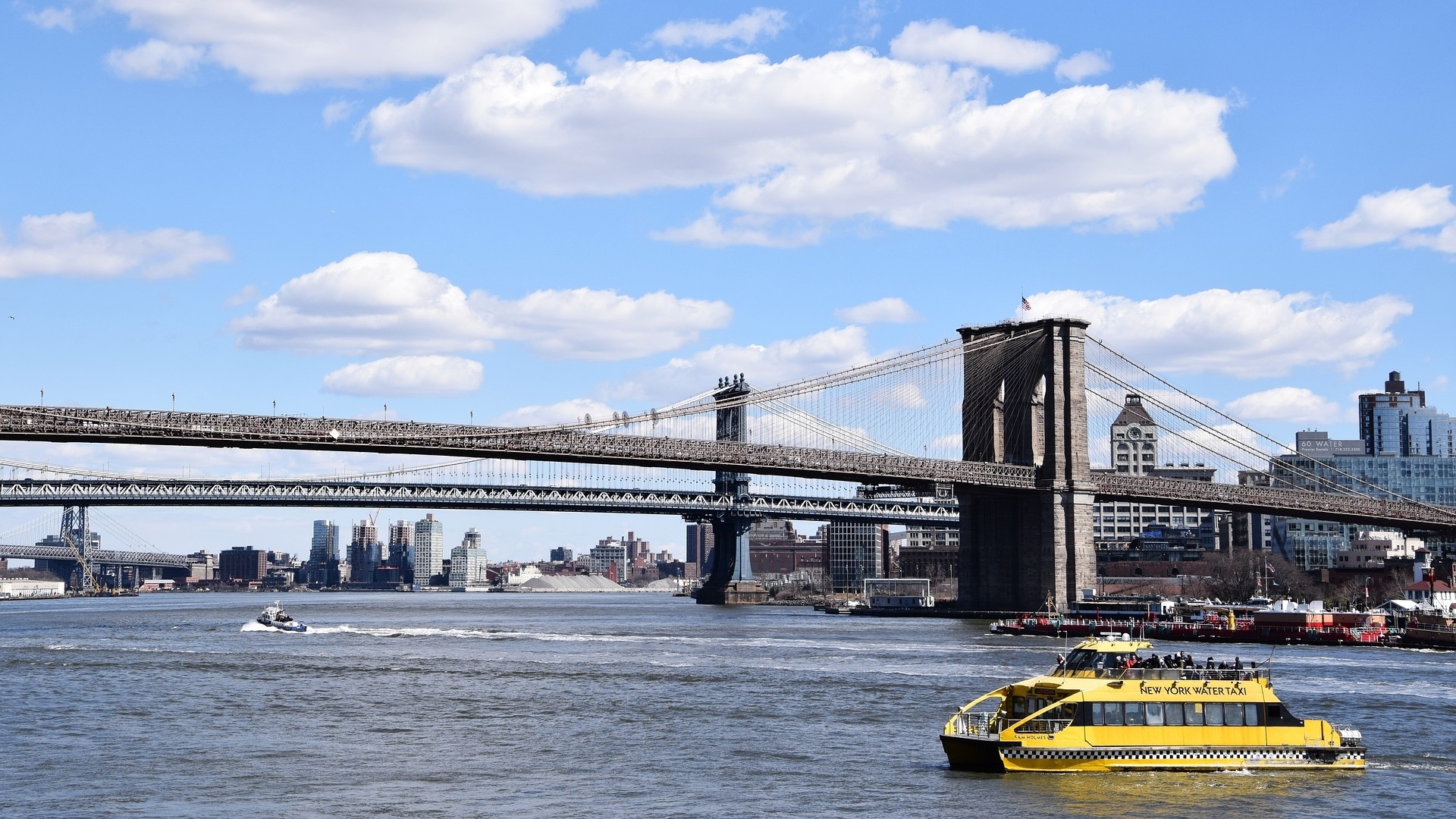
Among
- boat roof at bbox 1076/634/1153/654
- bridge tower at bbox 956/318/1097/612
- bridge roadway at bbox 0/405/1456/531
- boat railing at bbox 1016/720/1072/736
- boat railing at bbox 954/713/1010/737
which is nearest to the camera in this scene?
boat railing at bbox 1016/720/1072/736

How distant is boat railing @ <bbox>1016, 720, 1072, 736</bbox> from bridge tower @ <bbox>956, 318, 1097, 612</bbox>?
2745 inches

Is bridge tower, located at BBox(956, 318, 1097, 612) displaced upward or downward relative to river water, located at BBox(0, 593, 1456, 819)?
upward

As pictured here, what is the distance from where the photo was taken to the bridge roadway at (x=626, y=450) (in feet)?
275

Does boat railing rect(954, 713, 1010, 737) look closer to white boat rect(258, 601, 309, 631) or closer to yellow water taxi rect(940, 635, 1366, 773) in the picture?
yellow water taxi rect(940, 635, 1366, 773)

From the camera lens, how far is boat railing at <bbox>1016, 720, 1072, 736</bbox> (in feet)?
118

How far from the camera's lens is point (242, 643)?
81.4 m

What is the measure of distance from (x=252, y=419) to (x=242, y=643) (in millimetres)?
12759

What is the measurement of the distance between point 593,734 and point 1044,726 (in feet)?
37.8

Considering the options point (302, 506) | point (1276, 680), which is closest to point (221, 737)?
point (1276, 680)

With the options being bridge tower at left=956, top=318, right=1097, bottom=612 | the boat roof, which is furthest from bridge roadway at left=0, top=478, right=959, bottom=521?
the boat roof

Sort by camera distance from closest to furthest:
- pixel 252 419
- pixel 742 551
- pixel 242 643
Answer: pixel 242 643
pixel 252 419
pixel 742 551

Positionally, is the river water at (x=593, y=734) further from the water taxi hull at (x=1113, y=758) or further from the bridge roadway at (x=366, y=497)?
the bridge roadway at (x=366, y=497)

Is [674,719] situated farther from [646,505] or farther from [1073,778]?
[646,505]

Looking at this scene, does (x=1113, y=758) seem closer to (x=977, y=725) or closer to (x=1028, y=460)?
(x=977, y=725)
